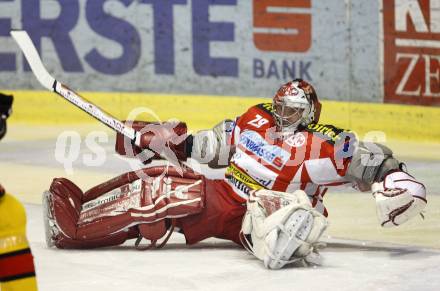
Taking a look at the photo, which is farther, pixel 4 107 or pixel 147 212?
pixel 147 212

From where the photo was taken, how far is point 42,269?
7.08 meters

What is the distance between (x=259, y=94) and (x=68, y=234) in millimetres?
4879

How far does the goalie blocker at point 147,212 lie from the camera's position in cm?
739

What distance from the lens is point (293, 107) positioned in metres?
7.30

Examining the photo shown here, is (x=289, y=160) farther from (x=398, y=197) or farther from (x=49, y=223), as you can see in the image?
(x=49, y=223)

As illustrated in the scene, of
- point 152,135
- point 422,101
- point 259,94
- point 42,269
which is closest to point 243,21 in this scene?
point 259,94

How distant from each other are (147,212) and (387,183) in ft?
4.24

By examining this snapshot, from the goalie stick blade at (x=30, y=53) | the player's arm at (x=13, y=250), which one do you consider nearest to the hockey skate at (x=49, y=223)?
the goalie stick blade at (x=30, y=53)

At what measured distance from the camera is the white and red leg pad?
24.2 ft

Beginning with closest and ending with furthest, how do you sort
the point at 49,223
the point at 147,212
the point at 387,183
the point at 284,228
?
the point at 284,228, the point at 387,183, the point at 147,212, the point at 49,223

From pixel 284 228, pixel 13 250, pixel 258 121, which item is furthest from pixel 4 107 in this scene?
pixel 258 121

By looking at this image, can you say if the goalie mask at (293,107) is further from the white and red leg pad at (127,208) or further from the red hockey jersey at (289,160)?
the white and red leg pad at (127,208)

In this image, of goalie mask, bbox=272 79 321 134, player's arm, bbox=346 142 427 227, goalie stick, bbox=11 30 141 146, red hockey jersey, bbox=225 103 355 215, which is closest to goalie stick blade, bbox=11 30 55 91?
goalie stick, bbox=11 30 141 146

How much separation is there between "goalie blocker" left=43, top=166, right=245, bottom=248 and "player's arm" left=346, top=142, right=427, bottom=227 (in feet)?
2.28
